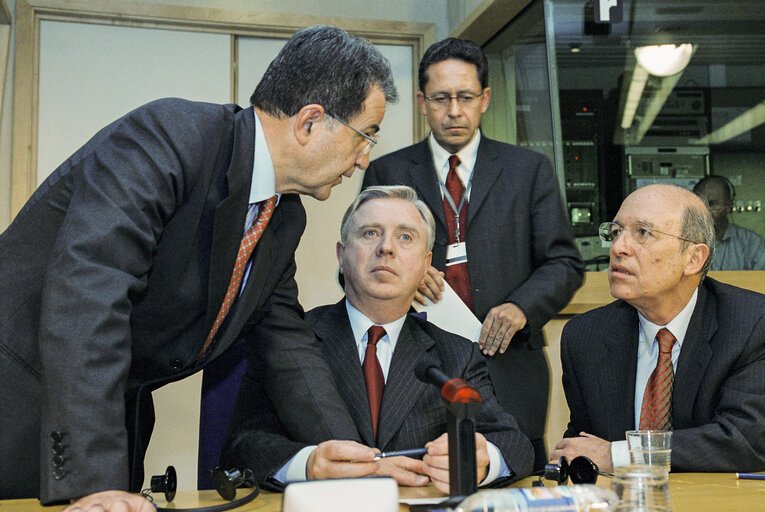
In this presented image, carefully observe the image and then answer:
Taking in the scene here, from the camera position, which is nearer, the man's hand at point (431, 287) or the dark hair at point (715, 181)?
the man's hand at point (431, 287)

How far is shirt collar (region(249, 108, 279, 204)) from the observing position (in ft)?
5.18

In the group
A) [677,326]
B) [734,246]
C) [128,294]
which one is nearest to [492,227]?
[677,326]

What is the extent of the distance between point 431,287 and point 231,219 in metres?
0.97

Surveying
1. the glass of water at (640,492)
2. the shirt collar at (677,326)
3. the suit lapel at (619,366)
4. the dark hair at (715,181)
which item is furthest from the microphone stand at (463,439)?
the dark hair at (715,181)

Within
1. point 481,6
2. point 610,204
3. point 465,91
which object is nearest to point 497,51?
point 481,6

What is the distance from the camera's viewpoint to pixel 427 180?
2.57 metres

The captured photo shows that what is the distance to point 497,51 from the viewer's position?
4406 millimetres

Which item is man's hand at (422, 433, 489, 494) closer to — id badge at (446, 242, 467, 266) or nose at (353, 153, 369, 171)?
nose at (353, 153, 369, 171)

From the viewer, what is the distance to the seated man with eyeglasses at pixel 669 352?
1.85 metres

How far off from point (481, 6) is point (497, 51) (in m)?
0.37

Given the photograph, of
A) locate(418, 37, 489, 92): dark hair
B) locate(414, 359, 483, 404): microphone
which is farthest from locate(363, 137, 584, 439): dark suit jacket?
locate(414, 359, 483, 404): microphone

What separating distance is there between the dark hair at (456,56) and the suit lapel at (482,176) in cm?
25

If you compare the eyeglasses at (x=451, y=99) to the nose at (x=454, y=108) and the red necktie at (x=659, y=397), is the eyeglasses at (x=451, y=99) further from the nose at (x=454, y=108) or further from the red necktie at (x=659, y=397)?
the red necktie at (x=659, y=397)

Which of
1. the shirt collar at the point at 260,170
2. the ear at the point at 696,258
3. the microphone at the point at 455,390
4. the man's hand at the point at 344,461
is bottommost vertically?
the man's hand at the point at 344,461
